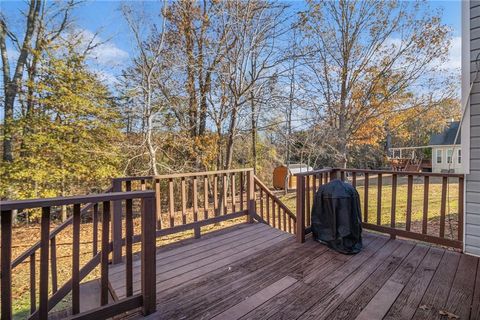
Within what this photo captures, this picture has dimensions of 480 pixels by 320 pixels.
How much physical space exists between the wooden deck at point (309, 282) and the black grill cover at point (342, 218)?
0.12 metres

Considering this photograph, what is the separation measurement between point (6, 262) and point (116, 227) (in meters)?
1.51

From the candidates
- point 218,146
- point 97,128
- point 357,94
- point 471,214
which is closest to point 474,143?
point 471,214

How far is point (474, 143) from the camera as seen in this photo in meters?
2.66

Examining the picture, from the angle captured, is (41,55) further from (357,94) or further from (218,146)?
(357,94)

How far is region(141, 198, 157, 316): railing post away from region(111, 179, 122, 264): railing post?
1.12 metres

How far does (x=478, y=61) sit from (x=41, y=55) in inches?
335

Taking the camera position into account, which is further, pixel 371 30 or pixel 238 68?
pixel 371 30

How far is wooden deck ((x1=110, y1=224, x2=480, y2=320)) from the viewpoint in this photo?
1.81 metres

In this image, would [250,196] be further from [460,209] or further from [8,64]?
[8,64]

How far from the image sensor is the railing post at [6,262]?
1.28 metres

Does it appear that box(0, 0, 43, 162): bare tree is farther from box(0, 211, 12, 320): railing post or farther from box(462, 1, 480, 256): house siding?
box(462, 1, 480, 256): house siding

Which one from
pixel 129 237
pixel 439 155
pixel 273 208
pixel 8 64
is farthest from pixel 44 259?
pixel 439 155

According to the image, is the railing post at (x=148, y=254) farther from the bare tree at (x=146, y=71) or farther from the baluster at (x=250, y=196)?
the bare tree at (x=146, y=71)

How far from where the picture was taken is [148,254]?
1752 mm
